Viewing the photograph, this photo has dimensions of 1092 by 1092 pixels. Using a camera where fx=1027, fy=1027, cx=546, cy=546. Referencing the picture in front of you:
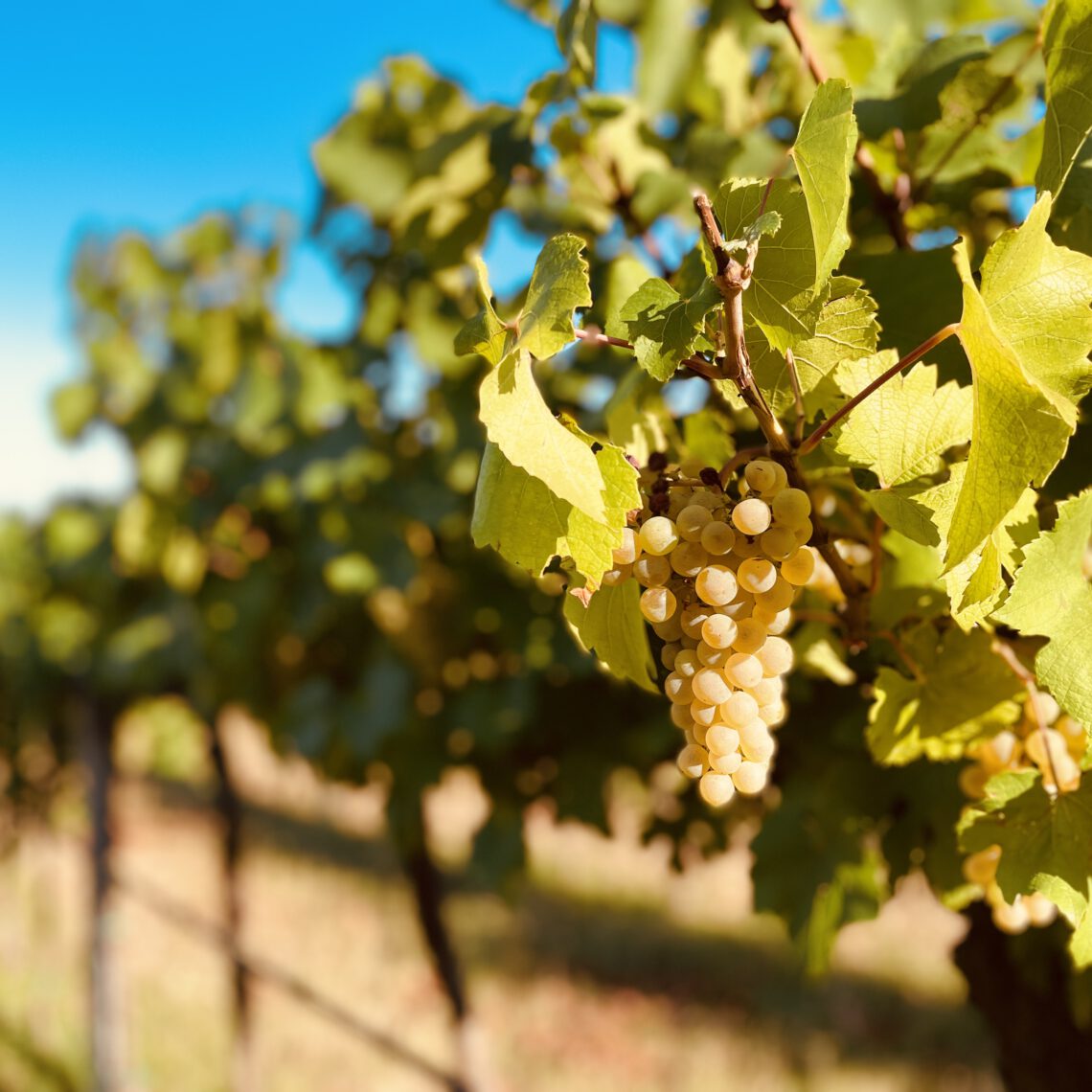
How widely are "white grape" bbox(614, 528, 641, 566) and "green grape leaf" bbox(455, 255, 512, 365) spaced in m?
0.16

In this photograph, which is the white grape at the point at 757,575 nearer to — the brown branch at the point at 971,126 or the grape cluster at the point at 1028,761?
the grape cluster at the point at 1028,761

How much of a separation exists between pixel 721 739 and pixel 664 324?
0.31 m

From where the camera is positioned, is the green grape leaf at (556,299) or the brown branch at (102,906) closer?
the green grape leaf at (556,299)

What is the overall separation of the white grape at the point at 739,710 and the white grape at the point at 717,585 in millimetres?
84

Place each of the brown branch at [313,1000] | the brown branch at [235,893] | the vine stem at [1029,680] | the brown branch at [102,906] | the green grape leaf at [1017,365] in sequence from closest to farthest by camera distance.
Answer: the green grape leaf at [1017,365] < the vine stem at [1029,680] < the brown branch at [313,1000] < the brown branch at [235,893] < the brown branch at [102,906]

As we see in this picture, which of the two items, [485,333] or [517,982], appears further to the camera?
[517,982]

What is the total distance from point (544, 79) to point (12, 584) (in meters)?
6.71

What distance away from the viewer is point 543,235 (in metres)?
1.87

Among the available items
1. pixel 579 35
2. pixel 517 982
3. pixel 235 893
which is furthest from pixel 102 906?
pixel 579 35

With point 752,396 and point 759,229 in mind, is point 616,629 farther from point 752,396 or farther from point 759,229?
point 759,229

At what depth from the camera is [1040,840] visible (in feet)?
2.86

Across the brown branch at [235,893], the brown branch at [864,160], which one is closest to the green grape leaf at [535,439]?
the brown branch at [864,160]

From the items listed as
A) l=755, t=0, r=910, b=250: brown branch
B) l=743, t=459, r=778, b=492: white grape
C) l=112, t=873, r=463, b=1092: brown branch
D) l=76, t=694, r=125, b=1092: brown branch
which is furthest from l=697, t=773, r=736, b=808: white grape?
l=76, t=694, r=125, b=1092: brown branch

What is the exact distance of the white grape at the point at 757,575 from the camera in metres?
0.75
